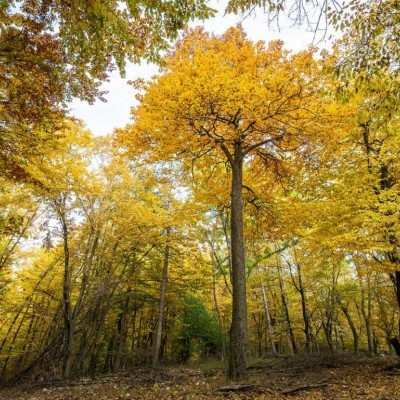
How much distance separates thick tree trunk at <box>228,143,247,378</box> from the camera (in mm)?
6180

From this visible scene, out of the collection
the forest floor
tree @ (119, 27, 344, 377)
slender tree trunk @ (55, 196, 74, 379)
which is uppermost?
tree @ (119, 27, 344, 377)

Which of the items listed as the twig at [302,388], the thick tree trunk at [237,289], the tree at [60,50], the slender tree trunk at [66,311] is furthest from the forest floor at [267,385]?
the tree at [60,50]

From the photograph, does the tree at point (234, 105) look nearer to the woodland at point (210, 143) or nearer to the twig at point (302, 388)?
the woodland at point (210, 143)

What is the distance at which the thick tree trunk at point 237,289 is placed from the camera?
6180mm

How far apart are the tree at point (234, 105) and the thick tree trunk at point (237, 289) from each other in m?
0.02

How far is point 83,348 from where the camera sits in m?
11.5

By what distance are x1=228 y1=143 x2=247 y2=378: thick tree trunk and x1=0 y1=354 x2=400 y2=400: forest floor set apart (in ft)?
1.19

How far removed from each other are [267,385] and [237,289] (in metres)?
2.04

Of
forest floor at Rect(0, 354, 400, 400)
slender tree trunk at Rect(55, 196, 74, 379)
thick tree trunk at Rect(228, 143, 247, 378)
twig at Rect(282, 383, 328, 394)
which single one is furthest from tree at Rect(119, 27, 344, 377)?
slender tree trunk at Rect(55, 196, 74, 379)

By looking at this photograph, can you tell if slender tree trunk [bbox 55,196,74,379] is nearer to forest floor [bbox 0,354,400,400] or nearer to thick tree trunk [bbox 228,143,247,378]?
forest floor [bbox 0,354,400,400]

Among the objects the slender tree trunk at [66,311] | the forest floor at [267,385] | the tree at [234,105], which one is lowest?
the forest floor at [267,385]

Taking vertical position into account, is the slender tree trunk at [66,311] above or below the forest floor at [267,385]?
above

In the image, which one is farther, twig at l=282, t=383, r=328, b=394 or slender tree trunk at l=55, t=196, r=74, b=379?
slender tree trunk at l=55, t=196, r=74, b=379

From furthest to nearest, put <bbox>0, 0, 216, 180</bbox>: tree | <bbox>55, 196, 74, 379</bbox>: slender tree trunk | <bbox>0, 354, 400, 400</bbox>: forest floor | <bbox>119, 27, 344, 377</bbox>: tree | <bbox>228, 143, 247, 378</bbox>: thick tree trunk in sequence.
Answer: <bbox>55, 196, 74, 379</bbox>: slender tree trunk, <bbox>228, 143, 247, 378</bbox>: thick tree trunk, <bbox>119, 27, 344, 377</bbox>: tree, <bbox>0, 354, 400, 400</bbox>: forest floor, <bbox>0, 0, 216, 180</bbox>: tree
